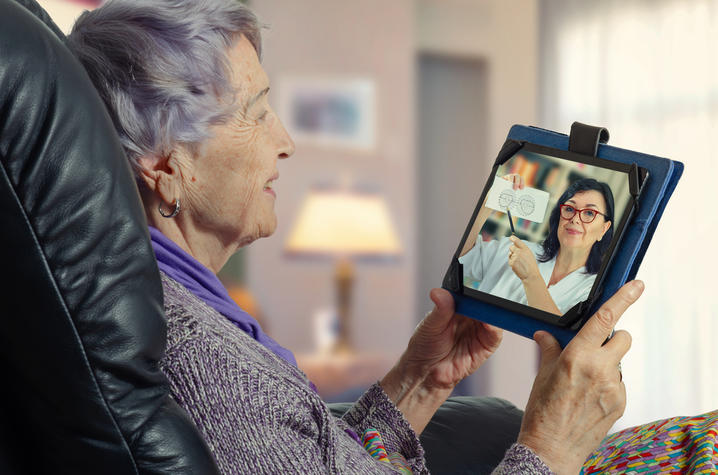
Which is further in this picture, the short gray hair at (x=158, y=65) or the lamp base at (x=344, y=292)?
the lamp base at (x=344, y=292)

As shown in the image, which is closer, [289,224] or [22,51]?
[22,51]

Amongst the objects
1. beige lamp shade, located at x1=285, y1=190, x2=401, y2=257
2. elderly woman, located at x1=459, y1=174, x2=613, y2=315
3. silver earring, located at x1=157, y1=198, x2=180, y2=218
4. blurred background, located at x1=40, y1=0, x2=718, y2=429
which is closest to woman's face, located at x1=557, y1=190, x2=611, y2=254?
elderly woman, located at x1=459, y1=174, x2=613, y2=315

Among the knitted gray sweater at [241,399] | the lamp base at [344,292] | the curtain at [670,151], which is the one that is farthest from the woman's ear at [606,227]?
the lamp base at [344,292]

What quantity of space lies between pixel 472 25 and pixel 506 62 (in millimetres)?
→ 633

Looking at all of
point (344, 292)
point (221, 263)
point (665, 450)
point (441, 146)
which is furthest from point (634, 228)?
point (441, 146)

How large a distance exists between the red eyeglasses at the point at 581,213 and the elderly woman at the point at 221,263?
0.11 m

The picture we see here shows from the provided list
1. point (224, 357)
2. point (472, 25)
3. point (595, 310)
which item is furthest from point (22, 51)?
point (472, 25)

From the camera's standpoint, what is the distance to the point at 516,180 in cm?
111

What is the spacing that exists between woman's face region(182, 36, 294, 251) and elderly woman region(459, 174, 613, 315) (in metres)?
0.33

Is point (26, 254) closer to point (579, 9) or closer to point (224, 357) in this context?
point (224, 357)

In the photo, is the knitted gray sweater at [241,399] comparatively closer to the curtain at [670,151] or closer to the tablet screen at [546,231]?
the tablet screen at [546,231]

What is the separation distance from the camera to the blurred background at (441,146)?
405cm

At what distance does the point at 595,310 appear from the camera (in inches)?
39.2

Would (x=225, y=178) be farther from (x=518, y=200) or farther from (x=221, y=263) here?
(x=518, y=200)
